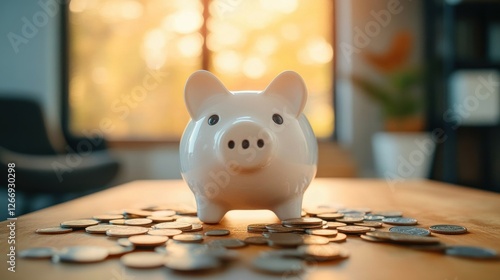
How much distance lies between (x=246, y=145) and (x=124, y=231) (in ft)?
0.77

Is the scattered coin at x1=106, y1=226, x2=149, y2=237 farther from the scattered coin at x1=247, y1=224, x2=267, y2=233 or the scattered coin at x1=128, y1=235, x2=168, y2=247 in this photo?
the scattered coin at x1=247, y1=224, x2=267, y2=233

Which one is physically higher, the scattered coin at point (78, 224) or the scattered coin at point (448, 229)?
the scattered coin at point (78, 224)

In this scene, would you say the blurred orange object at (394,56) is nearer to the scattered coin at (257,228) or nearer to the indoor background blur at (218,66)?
the indoor background blur at (218,66)

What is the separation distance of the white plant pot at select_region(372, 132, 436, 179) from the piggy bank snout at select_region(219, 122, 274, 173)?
2.72 metres

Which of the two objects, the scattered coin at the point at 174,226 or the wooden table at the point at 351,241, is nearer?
the wooden table at the point at 351,241

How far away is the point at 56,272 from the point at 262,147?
357mm

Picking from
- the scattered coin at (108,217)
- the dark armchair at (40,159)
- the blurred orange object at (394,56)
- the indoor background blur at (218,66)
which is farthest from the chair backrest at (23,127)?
the scattered coin at (108,217)

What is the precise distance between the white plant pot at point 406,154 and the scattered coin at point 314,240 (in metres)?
2.76

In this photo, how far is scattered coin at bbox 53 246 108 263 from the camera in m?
0.56

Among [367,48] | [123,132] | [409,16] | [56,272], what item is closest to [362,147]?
[367,48]

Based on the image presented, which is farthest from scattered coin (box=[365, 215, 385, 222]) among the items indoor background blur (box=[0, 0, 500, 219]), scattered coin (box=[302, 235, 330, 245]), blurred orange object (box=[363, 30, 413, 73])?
blurred orange object (box=[363, 30, 413, 73])

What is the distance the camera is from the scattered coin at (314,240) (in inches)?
25.4

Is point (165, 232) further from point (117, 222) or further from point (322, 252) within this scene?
point (322, 252)

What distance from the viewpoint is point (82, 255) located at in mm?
571
